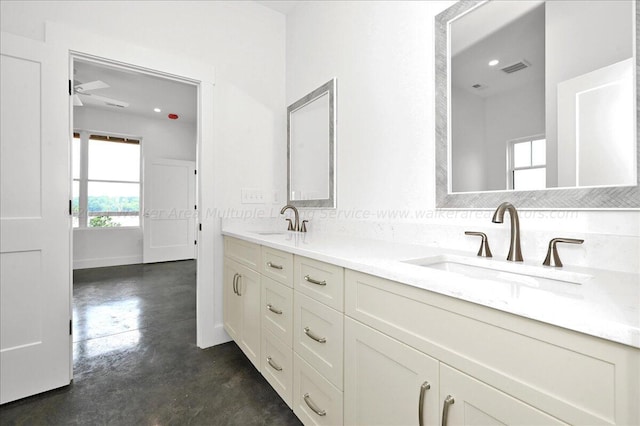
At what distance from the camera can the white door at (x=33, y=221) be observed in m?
1.69

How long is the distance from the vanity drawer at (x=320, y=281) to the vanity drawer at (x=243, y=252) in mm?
503

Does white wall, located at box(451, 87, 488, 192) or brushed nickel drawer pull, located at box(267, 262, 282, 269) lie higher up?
white wall, located at box(451, 87, 488, 192)

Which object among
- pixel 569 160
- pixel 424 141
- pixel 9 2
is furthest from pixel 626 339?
pixel 9 2

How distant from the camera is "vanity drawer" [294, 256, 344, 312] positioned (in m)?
1.12

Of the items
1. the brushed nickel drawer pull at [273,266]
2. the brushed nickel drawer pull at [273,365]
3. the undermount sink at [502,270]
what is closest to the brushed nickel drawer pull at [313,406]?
the brushed nickel drawer pull at [273,365]

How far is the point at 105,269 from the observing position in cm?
507

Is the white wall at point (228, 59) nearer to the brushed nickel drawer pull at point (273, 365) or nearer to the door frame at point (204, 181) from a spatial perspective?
the door frame at point (204, 181)

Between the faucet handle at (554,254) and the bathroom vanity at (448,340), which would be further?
the faucet handle at (554,254)

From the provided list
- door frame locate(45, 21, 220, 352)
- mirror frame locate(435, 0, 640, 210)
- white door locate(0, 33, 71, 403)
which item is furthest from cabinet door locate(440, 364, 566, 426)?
white door locate(0, 33, 71, 403)

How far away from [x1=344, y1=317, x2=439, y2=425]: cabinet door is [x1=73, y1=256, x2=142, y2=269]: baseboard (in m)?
5.80

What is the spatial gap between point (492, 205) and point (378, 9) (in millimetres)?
1380

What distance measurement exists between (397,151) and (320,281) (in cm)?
89

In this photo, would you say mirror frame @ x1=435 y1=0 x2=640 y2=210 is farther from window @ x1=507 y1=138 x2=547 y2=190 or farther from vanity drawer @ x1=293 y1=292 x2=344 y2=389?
vanity drawer @ x1=293 y1=292 x2=344 y2=389

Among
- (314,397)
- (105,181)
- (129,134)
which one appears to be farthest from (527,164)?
(105,181)
